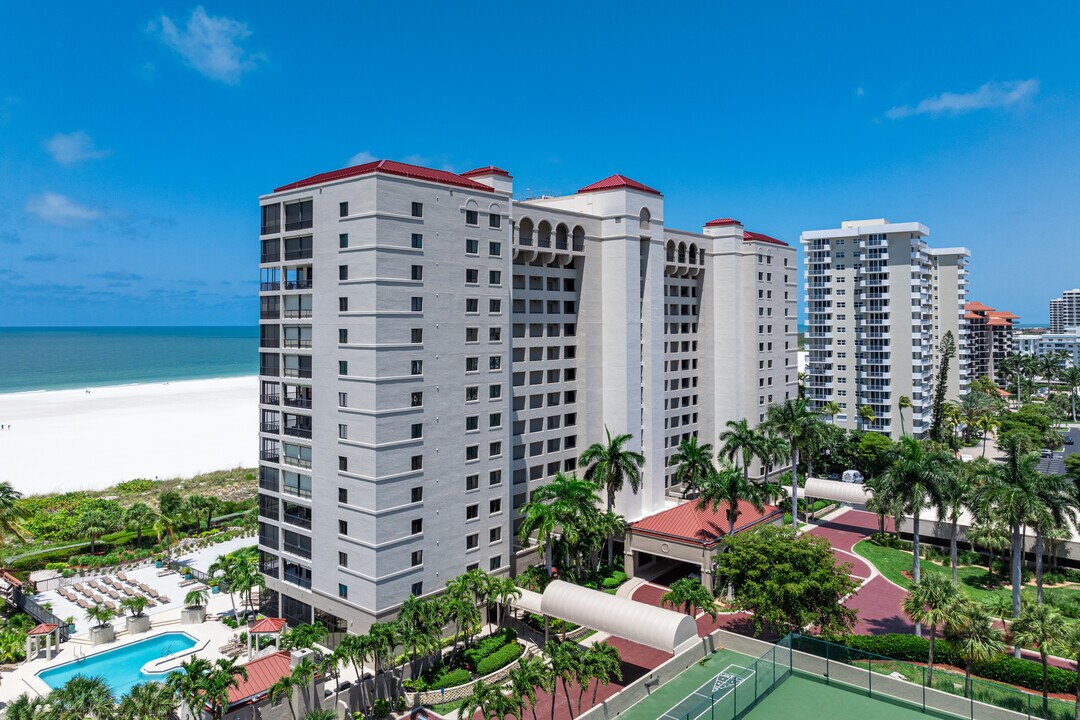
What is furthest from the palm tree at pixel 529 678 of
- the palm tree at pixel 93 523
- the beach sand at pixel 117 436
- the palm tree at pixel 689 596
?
the beach sand at pixel 117 436

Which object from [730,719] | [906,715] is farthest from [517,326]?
[906,715]

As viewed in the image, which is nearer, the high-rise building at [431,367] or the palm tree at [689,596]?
the high-rise building at [431,367]

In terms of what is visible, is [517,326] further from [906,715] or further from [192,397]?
[192,397]

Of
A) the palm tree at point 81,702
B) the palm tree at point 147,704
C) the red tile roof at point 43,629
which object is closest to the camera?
the palm tree at point 81,702

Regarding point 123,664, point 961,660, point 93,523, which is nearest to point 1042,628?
point 961,660

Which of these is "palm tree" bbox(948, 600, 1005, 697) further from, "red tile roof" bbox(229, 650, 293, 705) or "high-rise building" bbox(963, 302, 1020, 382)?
"high-rise building" bbox(963, 302, 1020, 382)

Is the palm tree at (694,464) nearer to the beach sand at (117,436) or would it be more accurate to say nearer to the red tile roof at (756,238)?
the red tile roof at (756,238)
